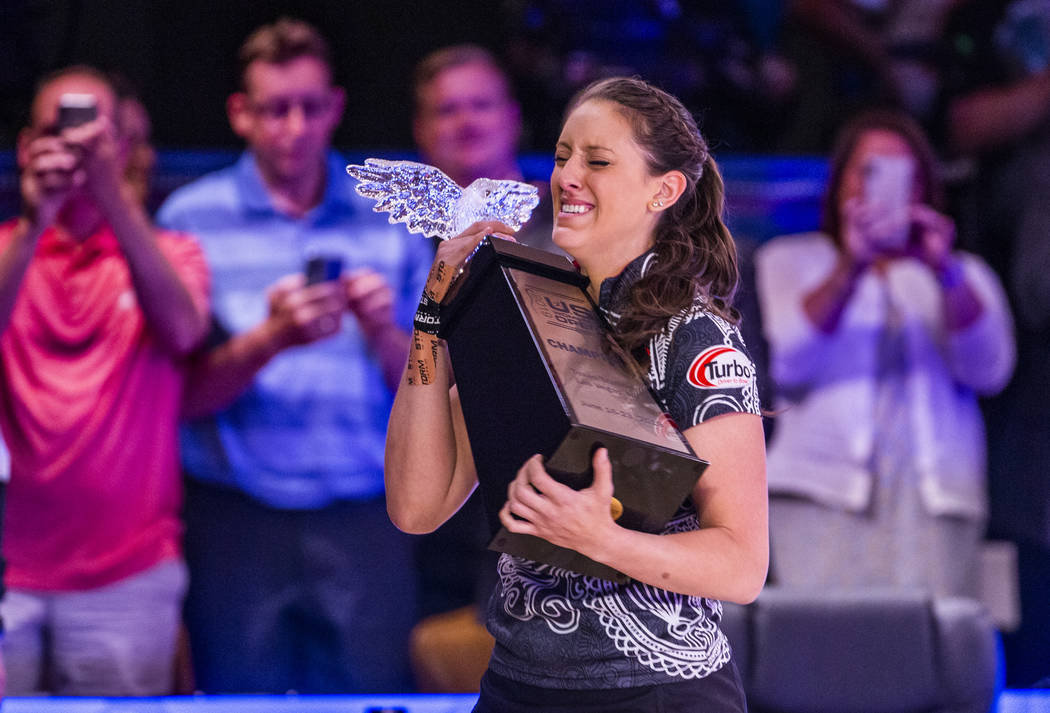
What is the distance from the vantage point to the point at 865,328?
327 cm

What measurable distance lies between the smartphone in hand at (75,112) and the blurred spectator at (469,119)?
0.96 meters

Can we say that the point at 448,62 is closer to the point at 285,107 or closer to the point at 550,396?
the point at 285,107

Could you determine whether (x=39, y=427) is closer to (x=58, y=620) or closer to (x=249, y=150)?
(x=58, y=620)

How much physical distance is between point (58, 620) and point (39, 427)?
21.5 inches

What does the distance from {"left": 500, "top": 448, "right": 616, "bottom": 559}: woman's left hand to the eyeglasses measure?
2.30 metres

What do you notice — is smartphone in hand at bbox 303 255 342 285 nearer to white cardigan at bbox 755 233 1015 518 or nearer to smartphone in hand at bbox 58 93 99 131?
smartphone in hand at bbox 58 93 99 131

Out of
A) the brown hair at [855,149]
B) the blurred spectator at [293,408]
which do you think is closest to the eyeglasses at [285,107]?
the blurred spectator at [293,408]

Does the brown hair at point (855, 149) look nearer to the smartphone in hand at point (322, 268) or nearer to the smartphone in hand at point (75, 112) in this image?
the smartphone in hand at point (322, 268)

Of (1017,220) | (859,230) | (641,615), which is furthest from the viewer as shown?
(1017,220)

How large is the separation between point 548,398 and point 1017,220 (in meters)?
2.80

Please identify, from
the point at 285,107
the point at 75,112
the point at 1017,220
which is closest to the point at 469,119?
the point at 285,107

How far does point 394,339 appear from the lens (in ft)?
9.95

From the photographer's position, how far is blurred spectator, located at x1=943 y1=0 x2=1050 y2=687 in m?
→ 3.27

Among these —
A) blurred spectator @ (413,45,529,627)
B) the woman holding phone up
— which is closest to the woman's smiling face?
the woman holding phone up
